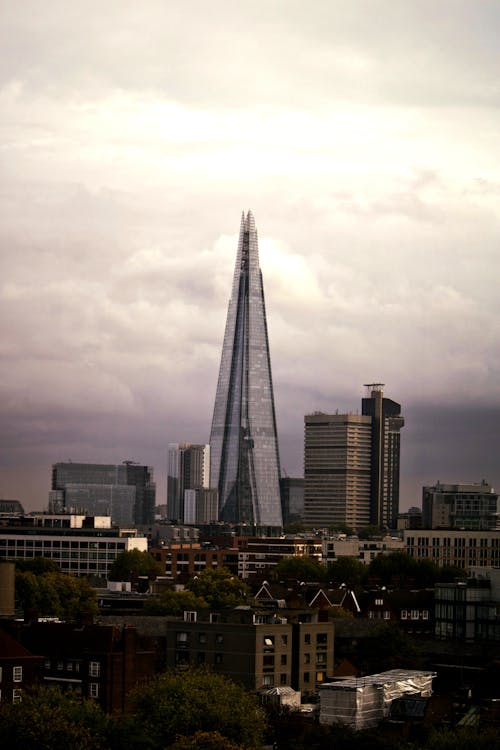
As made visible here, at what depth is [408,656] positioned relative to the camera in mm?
113625

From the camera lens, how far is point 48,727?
71812 millimetres

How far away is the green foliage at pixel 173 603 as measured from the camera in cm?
13748

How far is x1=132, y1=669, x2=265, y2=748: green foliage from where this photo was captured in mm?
76188

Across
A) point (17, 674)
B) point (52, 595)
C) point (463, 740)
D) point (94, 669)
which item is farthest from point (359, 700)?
point (52, 595)

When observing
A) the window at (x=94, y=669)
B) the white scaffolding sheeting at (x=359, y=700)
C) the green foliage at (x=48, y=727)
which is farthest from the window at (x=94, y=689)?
the green foliage at (x=48, y=727)

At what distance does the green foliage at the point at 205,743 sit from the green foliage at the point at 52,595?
2781 inches

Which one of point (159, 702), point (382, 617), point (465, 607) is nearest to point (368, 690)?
point (159, 702)

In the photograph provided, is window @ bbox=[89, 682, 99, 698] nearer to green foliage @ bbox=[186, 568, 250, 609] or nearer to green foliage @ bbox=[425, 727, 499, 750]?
green foliage @ bbox=[425, 727, 499, 750]

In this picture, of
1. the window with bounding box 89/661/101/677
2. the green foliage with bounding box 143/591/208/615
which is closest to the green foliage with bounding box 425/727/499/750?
the window with bounding box 89/661/101/677

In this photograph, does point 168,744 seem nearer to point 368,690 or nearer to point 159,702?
point 159,702

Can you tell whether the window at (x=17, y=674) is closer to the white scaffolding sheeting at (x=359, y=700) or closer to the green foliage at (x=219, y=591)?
the white scaffolding sheeting at (x=359, y=700)

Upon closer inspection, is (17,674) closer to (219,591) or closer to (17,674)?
(17,674)

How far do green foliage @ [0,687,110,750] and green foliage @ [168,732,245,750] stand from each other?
3.58 metres

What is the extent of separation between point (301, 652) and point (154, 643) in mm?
9288
